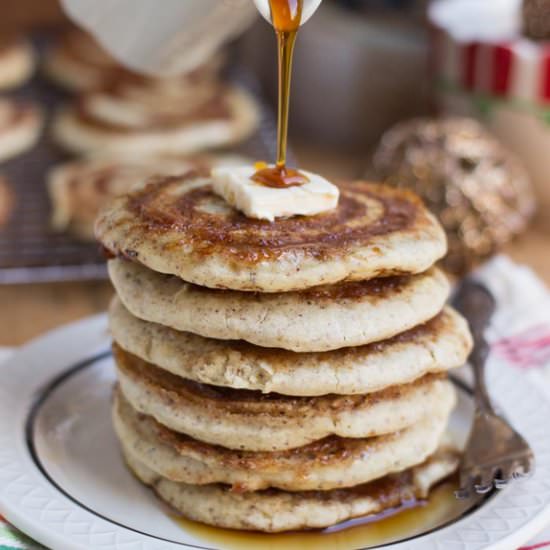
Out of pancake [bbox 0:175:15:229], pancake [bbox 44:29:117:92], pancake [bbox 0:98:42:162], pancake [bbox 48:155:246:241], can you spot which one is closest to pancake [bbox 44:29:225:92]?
pancake [bbox 44:29:117:92]

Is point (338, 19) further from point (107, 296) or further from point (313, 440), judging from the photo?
point (313, 440)

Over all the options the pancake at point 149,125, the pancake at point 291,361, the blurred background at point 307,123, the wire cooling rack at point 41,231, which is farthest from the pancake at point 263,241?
the pancake at point 149,125

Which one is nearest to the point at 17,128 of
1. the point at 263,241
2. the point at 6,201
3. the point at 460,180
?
the point at 6,201

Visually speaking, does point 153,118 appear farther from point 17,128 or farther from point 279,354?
point 279,354

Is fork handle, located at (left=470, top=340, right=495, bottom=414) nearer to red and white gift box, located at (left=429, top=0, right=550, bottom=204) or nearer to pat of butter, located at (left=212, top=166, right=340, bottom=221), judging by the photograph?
pat of butter, located at (left=212, top=166, right=340, bottom=221)

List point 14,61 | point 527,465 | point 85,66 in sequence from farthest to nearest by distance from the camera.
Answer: point 85,66
point 14,61
point 527,465

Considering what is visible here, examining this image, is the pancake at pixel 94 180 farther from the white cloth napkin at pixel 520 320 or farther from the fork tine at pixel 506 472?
Result: the fork tine at pixel 506 472
